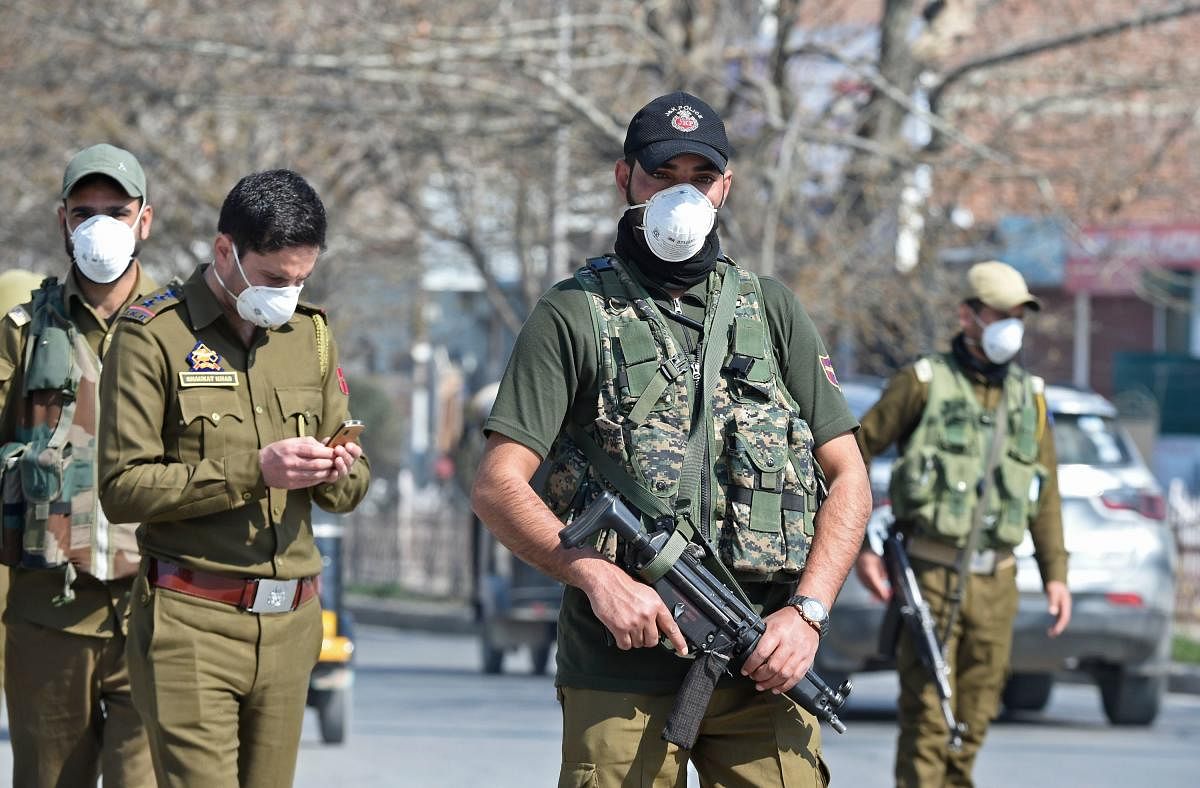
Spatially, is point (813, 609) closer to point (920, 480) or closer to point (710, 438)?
point (710, 438)

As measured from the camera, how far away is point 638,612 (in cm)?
377

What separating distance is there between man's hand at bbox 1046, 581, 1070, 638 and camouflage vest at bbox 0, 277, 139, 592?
3.24 m

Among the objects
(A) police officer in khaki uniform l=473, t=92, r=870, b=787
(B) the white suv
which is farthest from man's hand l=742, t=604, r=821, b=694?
(B) the white suv

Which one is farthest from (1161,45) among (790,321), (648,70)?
(790,321)

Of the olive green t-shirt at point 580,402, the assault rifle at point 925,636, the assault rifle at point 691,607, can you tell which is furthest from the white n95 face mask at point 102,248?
the assault rifle at point 925,636

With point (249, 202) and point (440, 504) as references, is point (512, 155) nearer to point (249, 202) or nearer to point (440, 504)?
point (440, 504)

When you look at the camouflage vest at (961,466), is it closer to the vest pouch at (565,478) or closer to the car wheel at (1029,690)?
the vest pouch at (565,478)

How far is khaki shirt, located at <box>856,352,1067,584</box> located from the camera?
7137mm

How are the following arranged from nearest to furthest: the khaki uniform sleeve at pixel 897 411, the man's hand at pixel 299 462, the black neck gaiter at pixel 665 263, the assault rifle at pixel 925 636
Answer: the black neck gaiter at pixel 665 263
the man's hand at pixel 299 462
the assault rifle at pixel 925 636
the khaki uniform sleeve at pixel 897 411

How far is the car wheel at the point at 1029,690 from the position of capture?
12.1 m

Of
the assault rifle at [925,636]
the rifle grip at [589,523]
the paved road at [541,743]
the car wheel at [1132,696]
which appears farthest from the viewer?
the car wheel at [1132,696]

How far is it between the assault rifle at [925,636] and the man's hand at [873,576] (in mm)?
41

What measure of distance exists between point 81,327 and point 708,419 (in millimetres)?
2115

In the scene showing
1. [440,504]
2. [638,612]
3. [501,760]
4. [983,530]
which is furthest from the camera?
[440,504]
